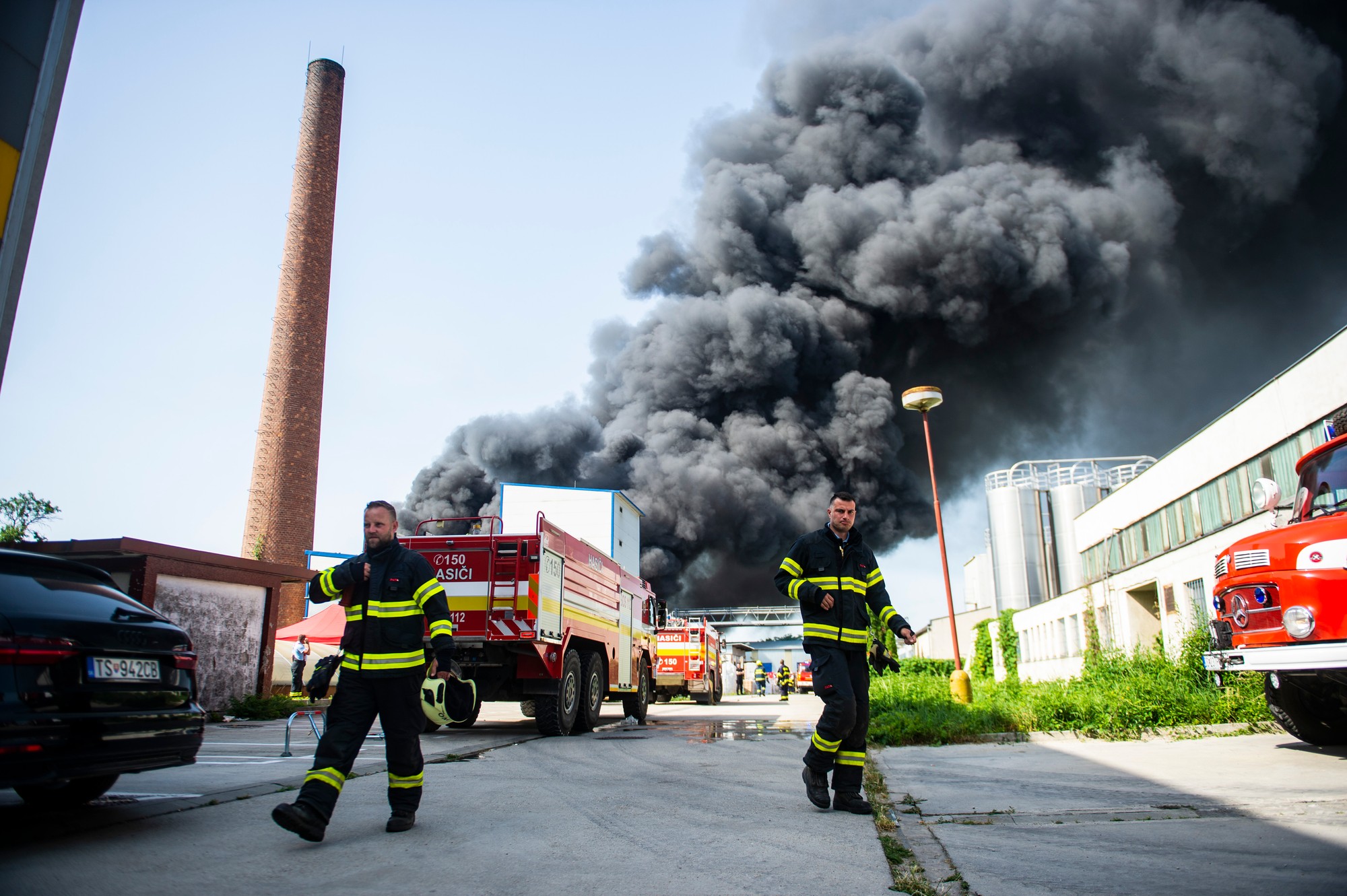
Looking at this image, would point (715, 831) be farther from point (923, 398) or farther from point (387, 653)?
point (923, 398)

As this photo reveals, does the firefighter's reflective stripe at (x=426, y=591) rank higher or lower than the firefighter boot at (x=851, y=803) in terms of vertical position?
higher

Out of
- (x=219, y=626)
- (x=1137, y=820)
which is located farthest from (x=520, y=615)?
(x=219, y=626)

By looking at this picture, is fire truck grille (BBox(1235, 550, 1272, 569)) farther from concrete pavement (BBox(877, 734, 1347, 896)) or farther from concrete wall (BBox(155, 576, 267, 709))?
concrete wall (BBox(155, 576, 267, 709))

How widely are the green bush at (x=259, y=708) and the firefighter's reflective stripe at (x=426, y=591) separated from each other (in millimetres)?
9510

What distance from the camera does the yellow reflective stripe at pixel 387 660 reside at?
11.1 ft

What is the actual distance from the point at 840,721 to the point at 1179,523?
51.6ft

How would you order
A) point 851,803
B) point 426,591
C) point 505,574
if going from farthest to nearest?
point 505,574 → point 851,803 → point 426,591

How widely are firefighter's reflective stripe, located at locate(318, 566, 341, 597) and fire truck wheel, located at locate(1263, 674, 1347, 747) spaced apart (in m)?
5.18

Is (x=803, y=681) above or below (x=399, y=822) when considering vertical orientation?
above

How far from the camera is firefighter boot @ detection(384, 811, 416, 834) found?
3311mm

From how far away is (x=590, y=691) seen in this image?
9.40m

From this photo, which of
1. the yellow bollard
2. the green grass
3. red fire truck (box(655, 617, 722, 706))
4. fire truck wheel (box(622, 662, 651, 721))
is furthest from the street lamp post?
red fire truck (box(655, 617, 722, 706))

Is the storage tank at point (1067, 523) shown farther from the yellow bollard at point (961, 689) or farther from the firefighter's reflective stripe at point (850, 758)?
the firefighter's reflective stripe at point (850, 758)

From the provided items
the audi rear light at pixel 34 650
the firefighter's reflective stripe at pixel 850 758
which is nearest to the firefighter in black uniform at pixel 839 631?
the firefighter's reflective stripe at pixel 850 758
